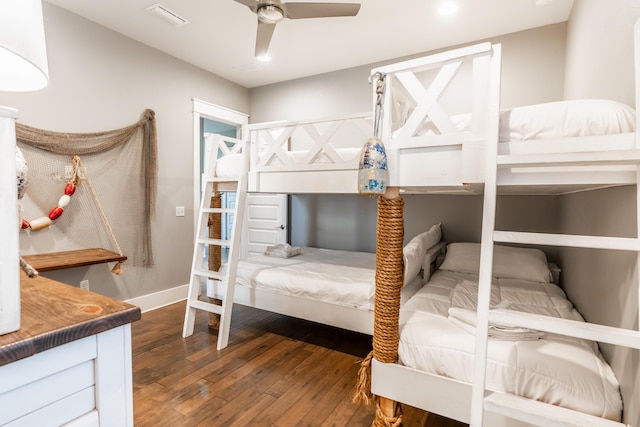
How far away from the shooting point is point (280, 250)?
3562 mm

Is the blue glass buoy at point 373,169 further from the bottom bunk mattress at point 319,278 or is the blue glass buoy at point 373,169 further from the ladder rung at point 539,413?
the bottom bunk mattress at point 319,278

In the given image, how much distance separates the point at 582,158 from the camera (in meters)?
1.03

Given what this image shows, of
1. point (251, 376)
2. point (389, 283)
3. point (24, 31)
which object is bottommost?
point (251, 376)

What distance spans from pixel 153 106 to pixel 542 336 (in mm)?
3815

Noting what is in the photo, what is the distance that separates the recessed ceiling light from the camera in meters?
2.65

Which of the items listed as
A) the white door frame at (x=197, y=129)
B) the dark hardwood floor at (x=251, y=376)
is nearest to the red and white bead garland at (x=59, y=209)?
the dark hardwood floor at (x=251, y=376)

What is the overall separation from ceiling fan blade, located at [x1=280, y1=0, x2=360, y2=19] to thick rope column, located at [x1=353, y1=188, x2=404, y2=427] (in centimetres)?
132

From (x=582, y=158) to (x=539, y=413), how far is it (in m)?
0.85

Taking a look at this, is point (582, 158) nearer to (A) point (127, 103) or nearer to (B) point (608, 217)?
(B) point (608, 217)

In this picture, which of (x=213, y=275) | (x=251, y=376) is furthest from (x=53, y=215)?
(x=251, y=376)

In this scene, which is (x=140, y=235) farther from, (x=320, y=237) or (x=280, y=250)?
(x=320, y=237)

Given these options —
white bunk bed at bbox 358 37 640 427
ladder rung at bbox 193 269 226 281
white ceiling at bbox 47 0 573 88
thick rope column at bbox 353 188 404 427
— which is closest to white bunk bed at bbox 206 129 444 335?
ladder rung at bbox 193 269 226 281

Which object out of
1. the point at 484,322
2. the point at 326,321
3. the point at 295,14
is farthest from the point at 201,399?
the point at 295,14

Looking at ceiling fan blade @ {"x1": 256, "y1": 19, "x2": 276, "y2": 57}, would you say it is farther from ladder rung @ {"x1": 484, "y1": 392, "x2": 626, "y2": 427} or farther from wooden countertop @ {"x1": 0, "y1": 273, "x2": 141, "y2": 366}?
ladder rung @ {"x1": 484, "y1": 392, "x2": 626, "y2": 427}
